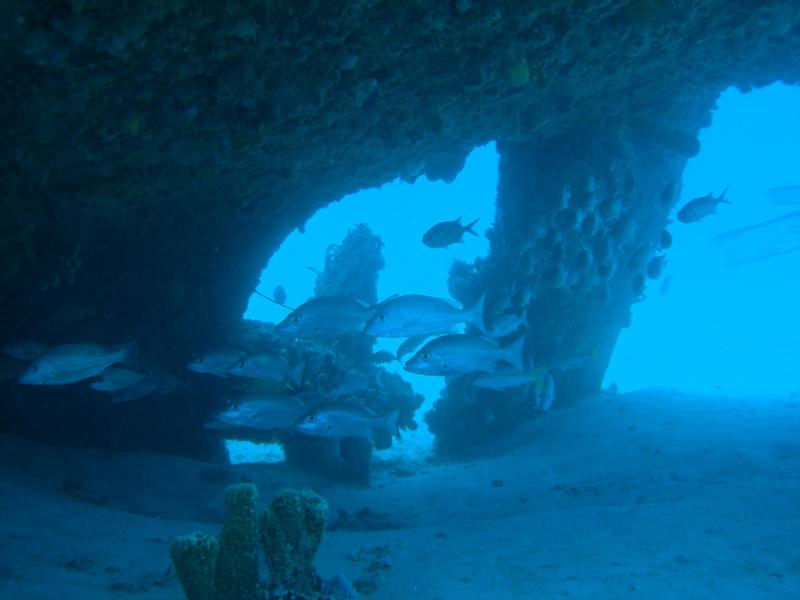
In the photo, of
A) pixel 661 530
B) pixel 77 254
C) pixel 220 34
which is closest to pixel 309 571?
pixel 661 530

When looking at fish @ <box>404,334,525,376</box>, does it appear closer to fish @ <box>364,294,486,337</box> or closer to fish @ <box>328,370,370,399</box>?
fish @ <box>364,294,486,337</box>

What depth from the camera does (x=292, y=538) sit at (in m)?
3.32

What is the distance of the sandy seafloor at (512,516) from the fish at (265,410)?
47.9 inches

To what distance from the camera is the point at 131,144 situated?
446 cm

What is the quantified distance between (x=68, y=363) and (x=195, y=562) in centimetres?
307

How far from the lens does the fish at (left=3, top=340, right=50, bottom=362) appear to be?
558cm

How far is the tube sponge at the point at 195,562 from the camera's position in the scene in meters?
2.88

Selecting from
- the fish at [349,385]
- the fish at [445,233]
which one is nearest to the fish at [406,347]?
the fish at [349,385]

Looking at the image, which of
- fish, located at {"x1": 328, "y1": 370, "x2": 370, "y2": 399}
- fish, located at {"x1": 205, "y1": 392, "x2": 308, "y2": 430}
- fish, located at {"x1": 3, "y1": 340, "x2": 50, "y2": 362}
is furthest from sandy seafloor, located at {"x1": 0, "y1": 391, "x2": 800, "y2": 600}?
fish, located at {"x1": 328, "y1": 370, "x2": 370, "y2": 399}

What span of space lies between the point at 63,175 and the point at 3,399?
4.10 m

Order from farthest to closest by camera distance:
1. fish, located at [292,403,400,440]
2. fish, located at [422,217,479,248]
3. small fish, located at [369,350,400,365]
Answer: small fish, located at [369,350,400,365], fish, located at [422,217,479,248], fish, located at [292,403,400,440]

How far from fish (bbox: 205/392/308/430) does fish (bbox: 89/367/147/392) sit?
1236 millimetres

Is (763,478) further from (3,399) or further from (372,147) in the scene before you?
(3,399)

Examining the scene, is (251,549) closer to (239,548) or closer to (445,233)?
(239,548)
